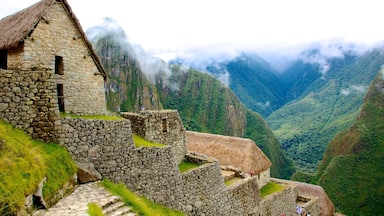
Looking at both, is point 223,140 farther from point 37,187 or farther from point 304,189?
point 37,187

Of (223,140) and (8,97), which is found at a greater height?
(8,97)

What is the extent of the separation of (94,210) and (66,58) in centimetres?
625

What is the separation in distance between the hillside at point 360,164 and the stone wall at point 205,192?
60.3 m

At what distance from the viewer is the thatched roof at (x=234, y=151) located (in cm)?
2370

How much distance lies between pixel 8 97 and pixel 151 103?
495 feet

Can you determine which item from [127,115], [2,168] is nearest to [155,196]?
[127,115]

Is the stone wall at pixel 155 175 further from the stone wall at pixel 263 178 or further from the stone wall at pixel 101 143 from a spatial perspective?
the stone wall at pixel 263 178

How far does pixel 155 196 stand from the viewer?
11.2m

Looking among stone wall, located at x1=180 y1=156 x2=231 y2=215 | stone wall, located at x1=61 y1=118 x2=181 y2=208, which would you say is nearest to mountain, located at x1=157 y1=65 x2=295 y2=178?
stone wall, located at x1=180 y1=156 x2=231 y2=215

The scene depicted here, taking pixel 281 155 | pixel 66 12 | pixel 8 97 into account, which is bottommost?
pixel 281 155

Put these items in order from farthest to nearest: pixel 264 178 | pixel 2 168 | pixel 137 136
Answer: pixel 264 178
pixel 137 136
pixel 2 168

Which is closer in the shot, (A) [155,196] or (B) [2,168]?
(B) [2,168]

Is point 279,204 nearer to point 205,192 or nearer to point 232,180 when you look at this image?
point 232,180

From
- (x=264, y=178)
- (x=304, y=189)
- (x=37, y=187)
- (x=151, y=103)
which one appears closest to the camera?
(x=37, y=187)
